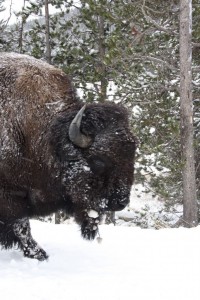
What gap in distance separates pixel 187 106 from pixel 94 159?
6.42 meters

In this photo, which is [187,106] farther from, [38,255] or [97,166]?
[38,255]

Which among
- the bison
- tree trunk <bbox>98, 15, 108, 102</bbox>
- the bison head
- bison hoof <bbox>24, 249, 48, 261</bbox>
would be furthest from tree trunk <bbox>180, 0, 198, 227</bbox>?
bison hoof <bbox>24, 249, 48, 261</bbox>

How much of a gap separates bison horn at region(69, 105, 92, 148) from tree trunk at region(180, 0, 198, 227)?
6.17 meters

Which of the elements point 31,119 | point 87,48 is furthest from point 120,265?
point 87,48

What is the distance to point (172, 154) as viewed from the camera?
43.5ft

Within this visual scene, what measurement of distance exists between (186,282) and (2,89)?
2.96 m

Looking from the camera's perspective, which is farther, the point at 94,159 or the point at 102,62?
the point at 102,62

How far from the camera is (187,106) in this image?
37.6 ft

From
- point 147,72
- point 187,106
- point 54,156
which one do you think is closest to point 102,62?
point 147,72

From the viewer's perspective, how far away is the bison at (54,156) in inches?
212

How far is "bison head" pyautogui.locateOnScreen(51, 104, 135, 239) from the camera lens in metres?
5.32

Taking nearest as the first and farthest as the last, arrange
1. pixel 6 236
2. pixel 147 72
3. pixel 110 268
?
pixel 110 268
pixel 6 236
pixel 147 72

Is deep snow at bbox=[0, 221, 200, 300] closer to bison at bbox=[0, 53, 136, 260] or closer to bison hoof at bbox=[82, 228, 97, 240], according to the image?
bison hoof at bbox=[82, 228, 97, 240]

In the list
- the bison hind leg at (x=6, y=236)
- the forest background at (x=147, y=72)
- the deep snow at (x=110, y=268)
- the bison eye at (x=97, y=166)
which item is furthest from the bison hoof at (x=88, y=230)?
the forest background at (x=147, y=72)
